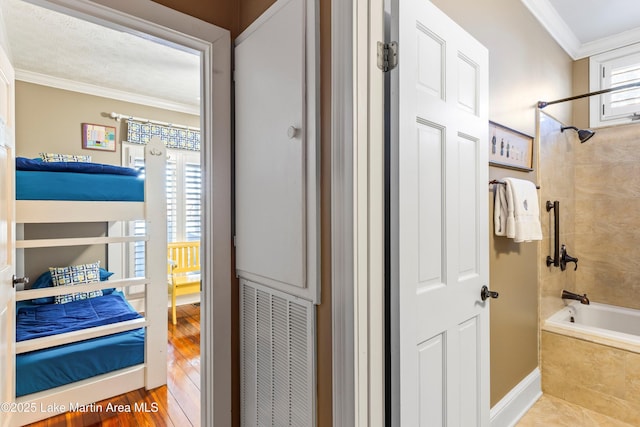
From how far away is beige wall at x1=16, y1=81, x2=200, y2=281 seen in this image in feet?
10.7

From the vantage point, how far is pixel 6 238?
166cm

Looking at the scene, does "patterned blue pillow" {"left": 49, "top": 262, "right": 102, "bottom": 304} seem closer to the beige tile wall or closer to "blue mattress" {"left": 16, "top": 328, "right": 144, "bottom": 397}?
"blue mattress" {"left": 16, "top": 328, "right": 144, "bottom": 397}

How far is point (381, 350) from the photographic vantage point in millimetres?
1051

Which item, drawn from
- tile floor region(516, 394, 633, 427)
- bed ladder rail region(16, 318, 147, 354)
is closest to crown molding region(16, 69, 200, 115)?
bed ladder rail region(16, 318, 147, 354)

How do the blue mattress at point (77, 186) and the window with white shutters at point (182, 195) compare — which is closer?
the blue mattress at point (77, 186)

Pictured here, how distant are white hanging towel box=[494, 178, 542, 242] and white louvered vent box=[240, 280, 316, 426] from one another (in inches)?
50.3

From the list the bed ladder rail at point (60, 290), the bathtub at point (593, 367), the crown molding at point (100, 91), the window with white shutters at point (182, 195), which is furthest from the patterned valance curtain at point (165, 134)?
the bathtub at point (593, 367)

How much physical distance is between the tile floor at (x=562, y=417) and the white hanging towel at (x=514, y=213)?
3.70ft

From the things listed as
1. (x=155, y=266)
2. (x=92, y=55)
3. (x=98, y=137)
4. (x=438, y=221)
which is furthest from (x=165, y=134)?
(x=438, y=221)

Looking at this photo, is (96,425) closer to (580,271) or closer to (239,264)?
(239,264)

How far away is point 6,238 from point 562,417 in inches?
129

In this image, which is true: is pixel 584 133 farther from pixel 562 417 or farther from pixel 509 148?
pixel 562 417

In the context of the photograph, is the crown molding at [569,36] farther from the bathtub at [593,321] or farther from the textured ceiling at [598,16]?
the bathtub at [593,321]

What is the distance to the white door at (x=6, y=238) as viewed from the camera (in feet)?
5.07
